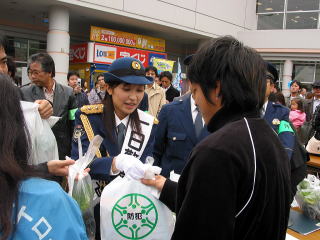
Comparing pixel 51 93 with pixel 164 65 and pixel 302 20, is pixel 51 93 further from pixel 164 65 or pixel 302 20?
pixel 302 20

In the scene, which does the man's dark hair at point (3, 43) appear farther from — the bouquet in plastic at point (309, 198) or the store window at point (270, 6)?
the store window at point (270, 6)

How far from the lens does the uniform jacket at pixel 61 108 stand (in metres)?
3.36

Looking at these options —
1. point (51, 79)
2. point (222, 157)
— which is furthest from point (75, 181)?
point (51, 79)

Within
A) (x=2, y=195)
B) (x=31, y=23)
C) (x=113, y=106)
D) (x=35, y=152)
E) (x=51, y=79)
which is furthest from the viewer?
(x=31, y=23)

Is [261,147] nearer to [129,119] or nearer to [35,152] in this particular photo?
[129,119]

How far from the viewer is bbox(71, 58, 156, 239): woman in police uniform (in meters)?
1.88

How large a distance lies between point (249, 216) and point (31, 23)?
1358 cm

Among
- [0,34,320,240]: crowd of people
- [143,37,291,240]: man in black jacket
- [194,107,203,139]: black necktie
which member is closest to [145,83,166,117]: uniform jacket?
[194,107,203,139]: black necktie

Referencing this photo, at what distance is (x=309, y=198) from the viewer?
87.8 inches

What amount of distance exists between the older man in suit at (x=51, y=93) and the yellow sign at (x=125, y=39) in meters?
9.76

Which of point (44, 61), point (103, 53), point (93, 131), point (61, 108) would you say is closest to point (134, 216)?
point (93, 131)

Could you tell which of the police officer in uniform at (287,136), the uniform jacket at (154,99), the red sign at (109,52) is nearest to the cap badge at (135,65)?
the police officer in uniform at (287,136)

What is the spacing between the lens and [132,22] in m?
13.2

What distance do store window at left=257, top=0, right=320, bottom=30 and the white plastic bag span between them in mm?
16785
